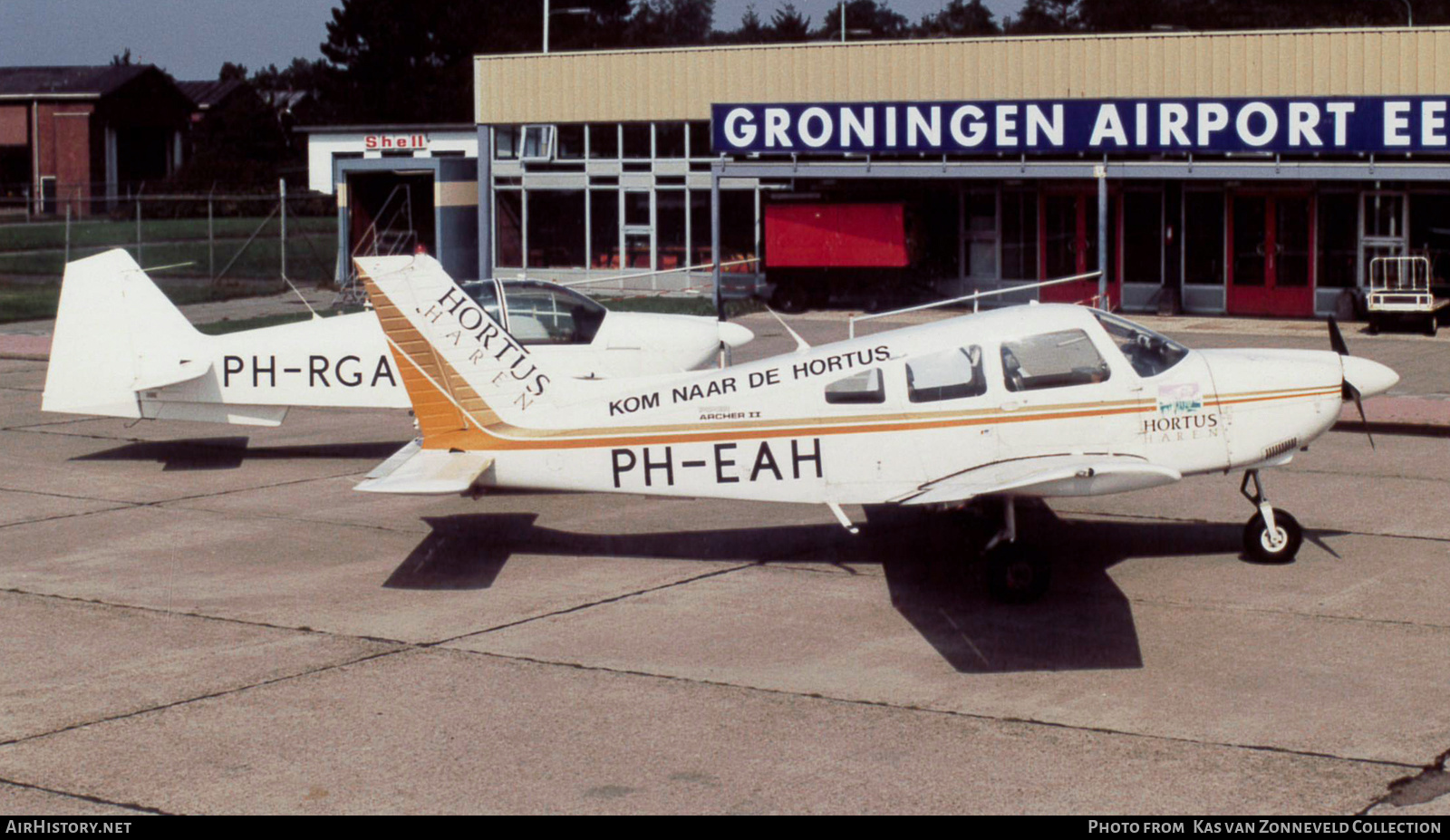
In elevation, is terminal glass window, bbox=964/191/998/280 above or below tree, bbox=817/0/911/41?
below

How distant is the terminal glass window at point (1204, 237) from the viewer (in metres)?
31.4

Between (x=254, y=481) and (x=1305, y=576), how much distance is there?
9467 mm

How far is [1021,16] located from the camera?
107 metres

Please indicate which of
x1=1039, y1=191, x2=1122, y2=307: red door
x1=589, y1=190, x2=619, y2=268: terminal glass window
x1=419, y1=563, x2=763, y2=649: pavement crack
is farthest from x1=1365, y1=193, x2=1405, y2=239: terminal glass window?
x1=419, y1=563, x2=763, y2=649: pavement crack

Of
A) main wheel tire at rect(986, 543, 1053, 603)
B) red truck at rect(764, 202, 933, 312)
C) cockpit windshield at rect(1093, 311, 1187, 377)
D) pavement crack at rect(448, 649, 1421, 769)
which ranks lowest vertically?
pavement crack at rect(448, 649, 1421, 769)

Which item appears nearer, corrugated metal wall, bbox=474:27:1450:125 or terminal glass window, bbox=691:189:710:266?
corrugated metal wall, bbox=474:27:1450:125

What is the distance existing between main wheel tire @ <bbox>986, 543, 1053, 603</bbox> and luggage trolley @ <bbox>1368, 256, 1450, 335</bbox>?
19.0m

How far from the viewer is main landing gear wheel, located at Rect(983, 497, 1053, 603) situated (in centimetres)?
1043

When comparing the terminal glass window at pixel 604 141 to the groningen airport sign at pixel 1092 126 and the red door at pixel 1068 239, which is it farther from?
the red door at pixel 1068 239

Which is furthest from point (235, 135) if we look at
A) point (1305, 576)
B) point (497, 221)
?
point (1305, 576)

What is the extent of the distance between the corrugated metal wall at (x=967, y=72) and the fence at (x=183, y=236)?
6.91m

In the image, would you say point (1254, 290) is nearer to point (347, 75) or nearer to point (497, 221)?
point (497, 221)

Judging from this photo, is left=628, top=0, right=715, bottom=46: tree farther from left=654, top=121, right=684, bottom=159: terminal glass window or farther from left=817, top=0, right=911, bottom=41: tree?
left=654, top=121, right=684, bottom=159: terminal glass window

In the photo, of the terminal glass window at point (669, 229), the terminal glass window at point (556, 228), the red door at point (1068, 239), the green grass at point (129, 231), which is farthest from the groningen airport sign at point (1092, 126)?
the green grass at point (129, 231)
